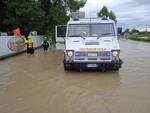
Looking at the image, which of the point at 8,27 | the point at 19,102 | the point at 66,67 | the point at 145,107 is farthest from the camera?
the point at 8,27

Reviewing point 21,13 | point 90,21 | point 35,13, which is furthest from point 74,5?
point 90,21

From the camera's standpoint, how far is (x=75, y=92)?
36.1 feet

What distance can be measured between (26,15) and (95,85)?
1312 inches

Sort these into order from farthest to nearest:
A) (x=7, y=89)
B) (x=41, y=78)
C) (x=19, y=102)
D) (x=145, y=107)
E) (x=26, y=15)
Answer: (x=26, y=15), (x=41, y=78), (x=7, y=89), (x=19, y=102), (x=145, y=107)

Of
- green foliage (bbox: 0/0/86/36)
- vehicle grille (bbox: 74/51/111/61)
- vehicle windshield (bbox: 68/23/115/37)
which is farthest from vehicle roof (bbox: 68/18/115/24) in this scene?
green foliage (bbox: 0/0/86/36)

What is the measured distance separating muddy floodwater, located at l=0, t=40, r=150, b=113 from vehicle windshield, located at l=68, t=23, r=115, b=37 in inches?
70.2

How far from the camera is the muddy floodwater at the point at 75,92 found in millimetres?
8870

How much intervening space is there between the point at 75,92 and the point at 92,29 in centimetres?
615

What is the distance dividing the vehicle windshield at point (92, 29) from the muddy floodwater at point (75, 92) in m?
1.78

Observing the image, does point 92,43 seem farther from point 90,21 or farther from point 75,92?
point 75,92

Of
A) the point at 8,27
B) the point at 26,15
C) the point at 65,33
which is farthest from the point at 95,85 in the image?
the point at 8,27

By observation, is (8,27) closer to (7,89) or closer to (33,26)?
(33,26)

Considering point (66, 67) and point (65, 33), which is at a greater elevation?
point (65, 33)

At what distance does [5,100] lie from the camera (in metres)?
9.95
